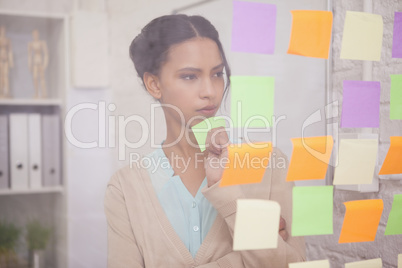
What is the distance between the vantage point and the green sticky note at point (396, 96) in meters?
1.10

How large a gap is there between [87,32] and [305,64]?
1.62ft

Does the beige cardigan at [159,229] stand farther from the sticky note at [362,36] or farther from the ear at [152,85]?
the sticky note at [362,36]

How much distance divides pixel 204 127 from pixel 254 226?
9.2 inches

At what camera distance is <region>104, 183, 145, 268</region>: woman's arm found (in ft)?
2.79

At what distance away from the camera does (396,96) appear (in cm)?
110

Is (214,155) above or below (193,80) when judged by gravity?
below

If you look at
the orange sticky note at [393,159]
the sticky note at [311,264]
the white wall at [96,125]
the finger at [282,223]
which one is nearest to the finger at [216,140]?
the white wall at [96,125]

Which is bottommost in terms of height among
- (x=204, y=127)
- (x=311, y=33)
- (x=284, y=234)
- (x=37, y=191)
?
(x=284, y=234)

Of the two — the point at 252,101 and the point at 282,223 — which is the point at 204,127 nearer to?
the point at 252,101

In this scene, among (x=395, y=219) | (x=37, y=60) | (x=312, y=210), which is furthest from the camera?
(x=395, y=219)

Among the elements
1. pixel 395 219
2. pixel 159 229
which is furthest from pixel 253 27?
pixel 395 219

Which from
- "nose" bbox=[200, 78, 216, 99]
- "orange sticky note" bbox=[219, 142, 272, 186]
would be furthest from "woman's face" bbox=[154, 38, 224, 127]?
"orange sticky note" bbox=[219, 142, 272, 186]

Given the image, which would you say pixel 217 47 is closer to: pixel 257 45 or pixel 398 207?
pixel 257 45

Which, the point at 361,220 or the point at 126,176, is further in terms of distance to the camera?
the point at 361,220
